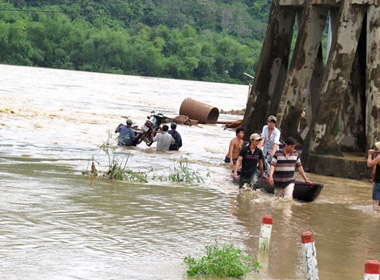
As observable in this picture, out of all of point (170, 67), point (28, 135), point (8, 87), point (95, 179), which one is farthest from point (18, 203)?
point (170, 67)

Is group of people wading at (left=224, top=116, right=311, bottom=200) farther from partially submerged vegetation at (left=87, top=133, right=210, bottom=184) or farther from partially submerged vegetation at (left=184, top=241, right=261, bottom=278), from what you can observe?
partially submerged vegetation at (left=184, top=241, right=261, bottom=278)

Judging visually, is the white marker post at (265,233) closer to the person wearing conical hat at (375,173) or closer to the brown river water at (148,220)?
the brown river water at (148,220)

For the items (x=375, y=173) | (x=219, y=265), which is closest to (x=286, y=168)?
(x=375, y=173)

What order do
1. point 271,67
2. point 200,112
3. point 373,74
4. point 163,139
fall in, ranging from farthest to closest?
point 200,112 < point 163,139 < point 271,67 < point 373,74

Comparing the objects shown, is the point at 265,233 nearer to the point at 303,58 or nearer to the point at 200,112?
the point at 303,58

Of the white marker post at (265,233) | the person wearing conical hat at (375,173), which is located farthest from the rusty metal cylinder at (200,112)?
the white marker post at (265,233)

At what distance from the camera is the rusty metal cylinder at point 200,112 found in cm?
3788

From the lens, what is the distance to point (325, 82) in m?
20.0

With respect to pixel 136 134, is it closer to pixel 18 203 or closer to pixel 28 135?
pixel 28 135

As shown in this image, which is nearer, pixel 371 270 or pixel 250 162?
pixel 371 270

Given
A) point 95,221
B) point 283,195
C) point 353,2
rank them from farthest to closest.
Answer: point 353,2 < point 283,195 < point 95,221

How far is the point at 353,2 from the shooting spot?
19875mm

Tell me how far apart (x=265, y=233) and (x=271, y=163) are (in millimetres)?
4174

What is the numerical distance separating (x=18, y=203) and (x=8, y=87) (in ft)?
146
